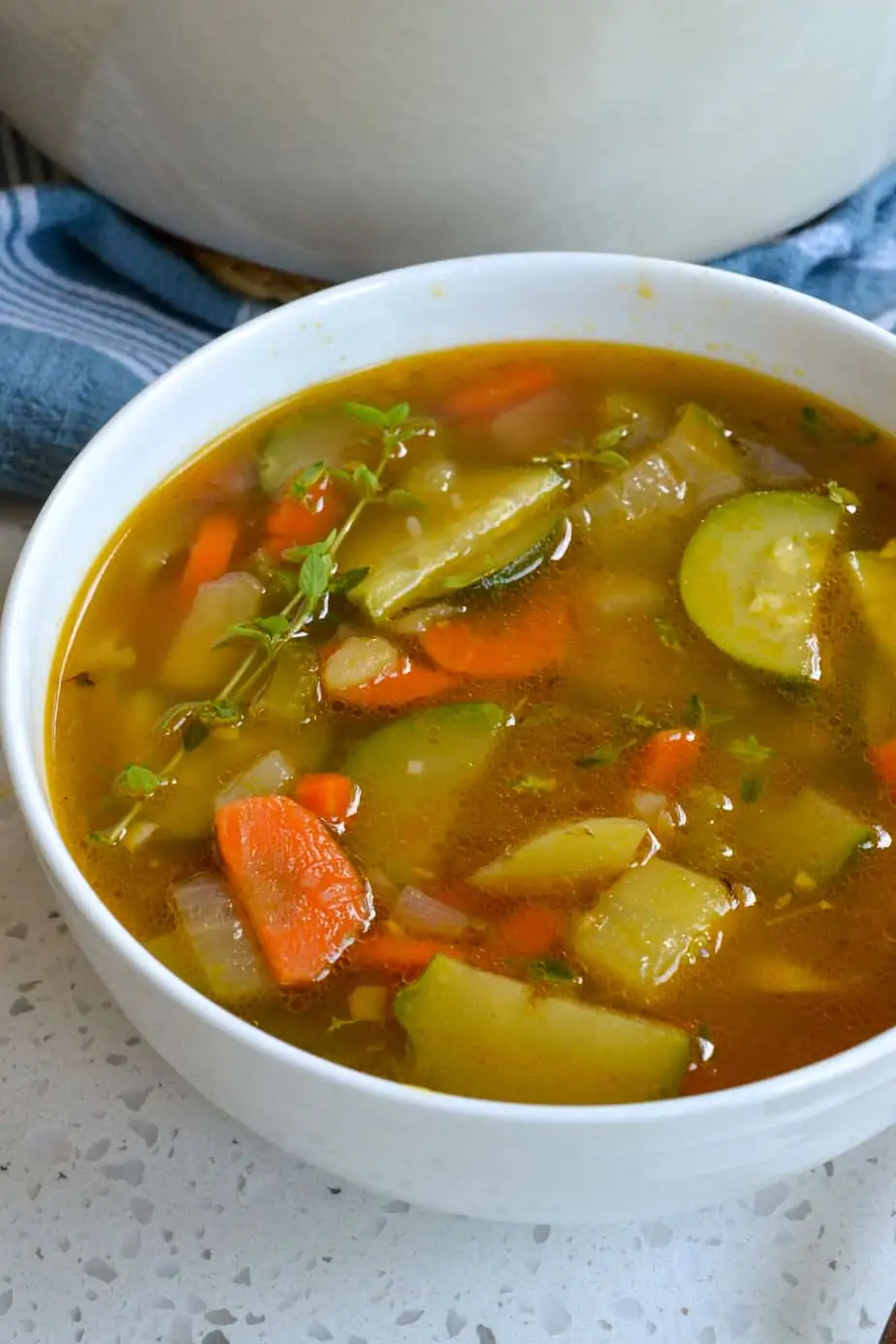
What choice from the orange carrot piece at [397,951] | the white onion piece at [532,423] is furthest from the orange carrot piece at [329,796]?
the white onion piece at [532,423]

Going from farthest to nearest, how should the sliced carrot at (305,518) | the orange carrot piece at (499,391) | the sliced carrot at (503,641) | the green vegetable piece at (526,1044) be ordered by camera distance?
the orange carrot piece at (499,391)
the sliced carrot at (305,518)
the sliced carrot at (503,641)
the green vegetable piece at (526,1044)

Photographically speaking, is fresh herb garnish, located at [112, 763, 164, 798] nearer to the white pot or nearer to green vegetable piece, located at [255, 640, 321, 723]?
green vegetable piece, located at [255, 640, 321, 723]

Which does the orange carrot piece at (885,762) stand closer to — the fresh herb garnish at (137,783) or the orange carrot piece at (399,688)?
the orange carrot piece at (399,688)

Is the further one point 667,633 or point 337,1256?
point 667,633

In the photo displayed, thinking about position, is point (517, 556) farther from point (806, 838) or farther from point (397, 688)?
point (806, 838)

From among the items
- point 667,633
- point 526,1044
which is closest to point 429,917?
point 526,1044
